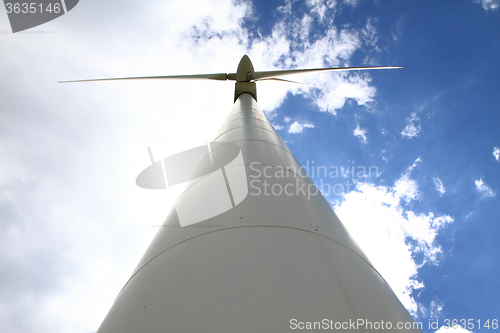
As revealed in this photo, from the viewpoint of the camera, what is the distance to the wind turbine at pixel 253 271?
7.12ft

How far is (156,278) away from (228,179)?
1.69 m

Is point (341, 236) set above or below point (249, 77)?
below

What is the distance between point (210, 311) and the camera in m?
2.18

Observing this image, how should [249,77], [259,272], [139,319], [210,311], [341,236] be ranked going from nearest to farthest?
[210,311], [139,319], [259,272], [341,236], [249,77]

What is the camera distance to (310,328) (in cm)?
204

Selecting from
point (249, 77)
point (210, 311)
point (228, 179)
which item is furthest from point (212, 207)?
point (249, 77)

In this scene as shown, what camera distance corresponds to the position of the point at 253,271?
2.51 m

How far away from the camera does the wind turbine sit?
217 centimetres

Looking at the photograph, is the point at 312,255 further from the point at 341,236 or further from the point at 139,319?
the point at 139,319

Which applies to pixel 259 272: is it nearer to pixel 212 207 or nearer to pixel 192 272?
pixel 192 272

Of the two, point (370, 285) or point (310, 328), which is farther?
point (370, 285)

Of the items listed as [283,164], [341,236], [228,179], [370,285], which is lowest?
[370,285]

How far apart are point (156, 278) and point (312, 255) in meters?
1.56

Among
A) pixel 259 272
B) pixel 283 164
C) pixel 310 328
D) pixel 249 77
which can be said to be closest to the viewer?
pixel 310 328
